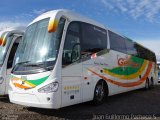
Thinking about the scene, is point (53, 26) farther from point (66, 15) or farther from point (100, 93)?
point (100, 93)

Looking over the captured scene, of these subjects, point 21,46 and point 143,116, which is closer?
point 143,116

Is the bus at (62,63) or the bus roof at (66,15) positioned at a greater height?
the bus roof at (66,15)

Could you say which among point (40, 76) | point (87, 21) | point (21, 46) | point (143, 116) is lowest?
point (143, 116)

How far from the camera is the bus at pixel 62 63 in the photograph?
824 centimetres

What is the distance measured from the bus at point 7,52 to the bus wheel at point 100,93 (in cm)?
375

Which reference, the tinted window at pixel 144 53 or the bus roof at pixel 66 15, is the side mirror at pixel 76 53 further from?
the tinted window at pixel 144 53

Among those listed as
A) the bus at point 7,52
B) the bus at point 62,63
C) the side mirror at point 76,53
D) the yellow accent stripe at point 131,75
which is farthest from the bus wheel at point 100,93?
the bus at point 7,52

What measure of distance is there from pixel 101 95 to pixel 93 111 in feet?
4.75

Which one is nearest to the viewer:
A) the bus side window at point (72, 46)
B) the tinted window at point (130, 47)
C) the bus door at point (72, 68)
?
the bus door at point (72, 68)

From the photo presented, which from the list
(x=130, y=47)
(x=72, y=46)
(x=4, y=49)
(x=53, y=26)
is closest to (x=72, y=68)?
(x=72, y=46)

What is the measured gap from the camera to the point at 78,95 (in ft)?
30.2

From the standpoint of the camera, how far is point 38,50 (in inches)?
344

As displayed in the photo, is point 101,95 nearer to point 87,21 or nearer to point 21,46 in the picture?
point 87,21

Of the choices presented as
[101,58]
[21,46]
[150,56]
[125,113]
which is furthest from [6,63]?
[150,56]
